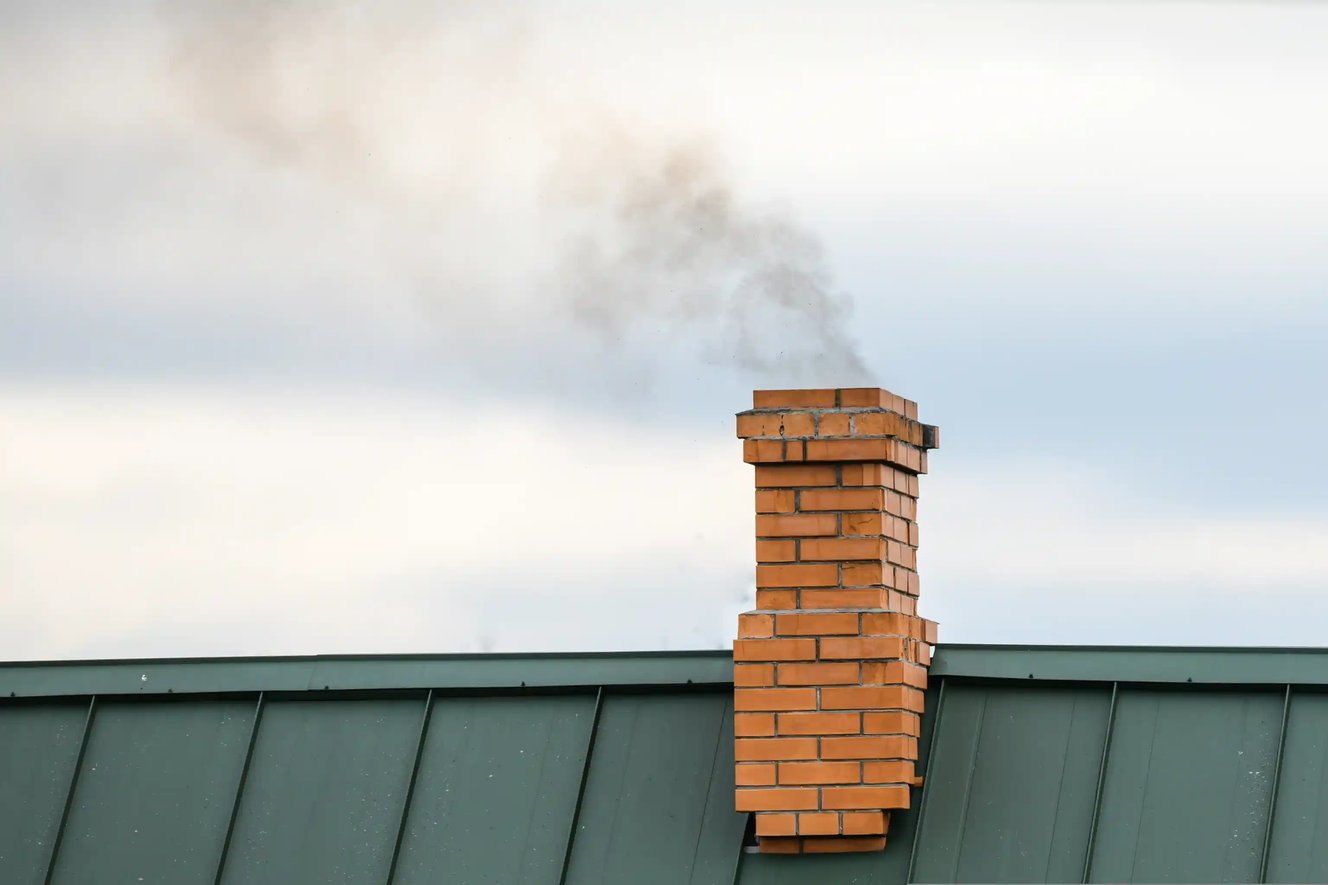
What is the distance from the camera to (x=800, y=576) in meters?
7.53

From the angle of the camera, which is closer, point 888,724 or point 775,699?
point 888,724

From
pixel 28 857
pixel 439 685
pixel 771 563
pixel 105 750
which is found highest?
pixel 771 563

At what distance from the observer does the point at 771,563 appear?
7.57 m

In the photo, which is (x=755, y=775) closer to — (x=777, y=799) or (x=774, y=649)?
(x=777, y=799)

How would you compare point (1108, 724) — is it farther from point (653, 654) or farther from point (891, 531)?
point (653, 654)

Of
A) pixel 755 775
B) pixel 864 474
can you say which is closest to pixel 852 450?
pixel 864 474

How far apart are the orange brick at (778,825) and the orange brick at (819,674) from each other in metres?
0.52

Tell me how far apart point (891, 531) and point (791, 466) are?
1.58 feet

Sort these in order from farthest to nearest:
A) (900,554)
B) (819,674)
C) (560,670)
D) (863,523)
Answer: (560,670), (900,554), (863,523), (819,674)

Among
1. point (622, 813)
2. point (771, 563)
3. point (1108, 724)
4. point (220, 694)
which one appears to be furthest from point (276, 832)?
Answer: point (1108, 724)

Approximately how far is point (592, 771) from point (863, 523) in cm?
Result: 159

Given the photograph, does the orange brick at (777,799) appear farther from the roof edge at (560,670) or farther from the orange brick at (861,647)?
the roof edge at (560,670)

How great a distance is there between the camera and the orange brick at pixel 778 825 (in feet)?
24.1

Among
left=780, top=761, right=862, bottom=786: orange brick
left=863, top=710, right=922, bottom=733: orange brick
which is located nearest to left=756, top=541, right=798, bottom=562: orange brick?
left=863, top=710, right=922, bottom=733: orange brick
